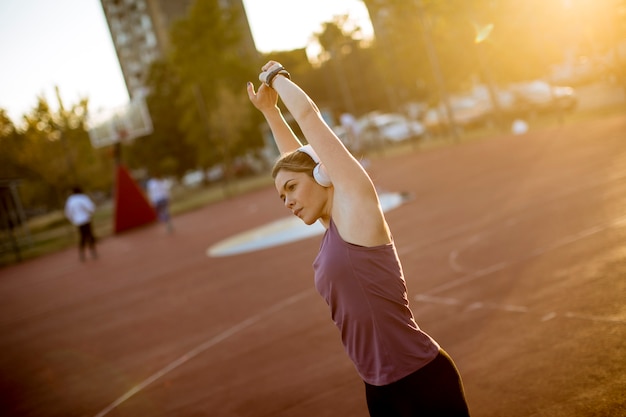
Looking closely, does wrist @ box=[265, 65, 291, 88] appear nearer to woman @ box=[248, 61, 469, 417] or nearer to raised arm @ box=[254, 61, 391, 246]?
woman @ box=[248, 61, 469, 417]

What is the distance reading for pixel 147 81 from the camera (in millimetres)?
60125

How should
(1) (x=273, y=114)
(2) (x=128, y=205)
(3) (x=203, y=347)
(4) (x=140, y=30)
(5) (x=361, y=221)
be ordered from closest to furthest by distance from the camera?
1. (5) (x=361, y=221)
2. (1) (x=273, y=114)
3. (3) (x=203, y=347)
4. (2) (x=128, y=205)
5. (4) (x=140, y=30)

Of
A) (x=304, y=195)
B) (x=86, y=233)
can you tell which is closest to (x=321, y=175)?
(x=304, y=195)

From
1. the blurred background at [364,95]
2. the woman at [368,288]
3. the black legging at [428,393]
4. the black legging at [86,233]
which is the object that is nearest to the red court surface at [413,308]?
the black legging at [428,393]

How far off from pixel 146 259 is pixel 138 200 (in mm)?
13241

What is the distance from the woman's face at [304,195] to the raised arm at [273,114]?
0.51 meters

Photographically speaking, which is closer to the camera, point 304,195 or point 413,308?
point 304,195

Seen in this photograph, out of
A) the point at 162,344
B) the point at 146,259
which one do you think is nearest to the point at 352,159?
the point at 162,344

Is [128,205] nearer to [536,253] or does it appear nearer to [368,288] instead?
[536,253]

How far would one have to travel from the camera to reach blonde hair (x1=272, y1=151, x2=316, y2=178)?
2.91m

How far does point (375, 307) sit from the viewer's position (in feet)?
9.08

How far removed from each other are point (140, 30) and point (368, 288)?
383 feet

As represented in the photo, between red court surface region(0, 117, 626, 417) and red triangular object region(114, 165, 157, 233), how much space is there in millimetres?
13362

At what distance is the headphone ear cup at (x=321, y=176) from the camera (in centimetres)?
283
